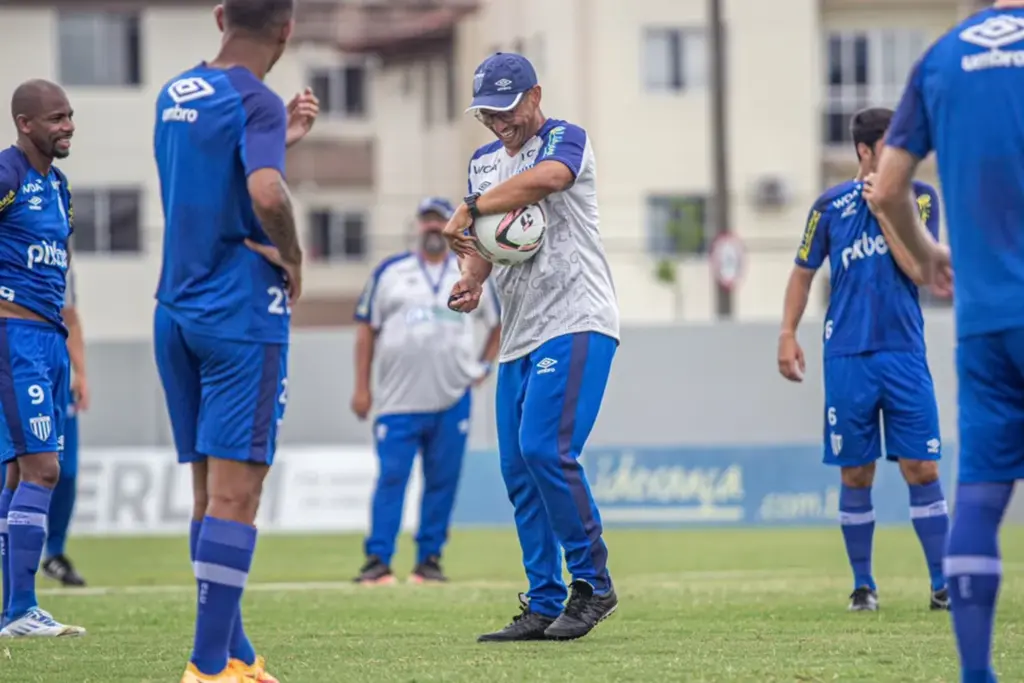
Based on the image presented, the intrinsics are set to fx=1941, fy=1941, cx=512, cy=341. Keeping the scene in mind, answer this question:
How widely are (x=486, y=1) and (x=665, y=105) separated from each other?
7.35 metres

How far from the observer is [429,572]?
14031 mm

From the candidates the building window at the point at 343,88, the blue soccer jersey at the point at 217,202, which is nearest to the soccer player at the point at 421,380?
the blue soccer jersey at the point at 217,202

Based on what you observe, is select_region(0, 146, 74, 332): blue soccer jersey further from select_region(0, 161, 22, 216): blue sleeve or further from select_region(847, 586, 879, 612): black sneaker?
select_region(847, 586, 879, 612): black sneaker

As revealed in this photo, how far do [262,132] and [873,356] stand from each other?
4546 mm

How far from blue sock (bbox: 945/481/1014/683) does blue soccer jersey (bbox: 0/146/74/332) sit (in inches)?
195

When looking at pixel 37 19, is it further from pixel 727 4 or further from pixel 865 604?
pixel 865 604

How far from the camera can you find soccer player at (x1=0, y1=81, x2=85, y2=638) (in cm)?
916

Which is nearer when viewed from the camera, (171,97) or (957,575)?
(957,575)

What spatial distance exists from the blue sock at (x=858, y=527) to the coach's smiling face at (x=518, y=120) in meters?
3.00

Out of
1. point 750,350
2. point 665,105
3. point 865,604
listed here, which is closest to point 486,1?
point 665,105

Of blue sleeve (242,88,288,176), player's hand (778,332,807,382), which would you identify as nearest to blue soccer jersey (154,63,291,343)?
blue sleeve (242,88,288,176)

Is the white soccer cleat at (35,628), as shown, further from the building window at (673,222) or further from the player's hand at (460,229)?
the building window at (673,222)

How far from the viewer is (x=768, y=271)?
44500mm

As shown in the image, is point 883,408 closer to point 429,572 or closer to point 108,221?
point 429,572
